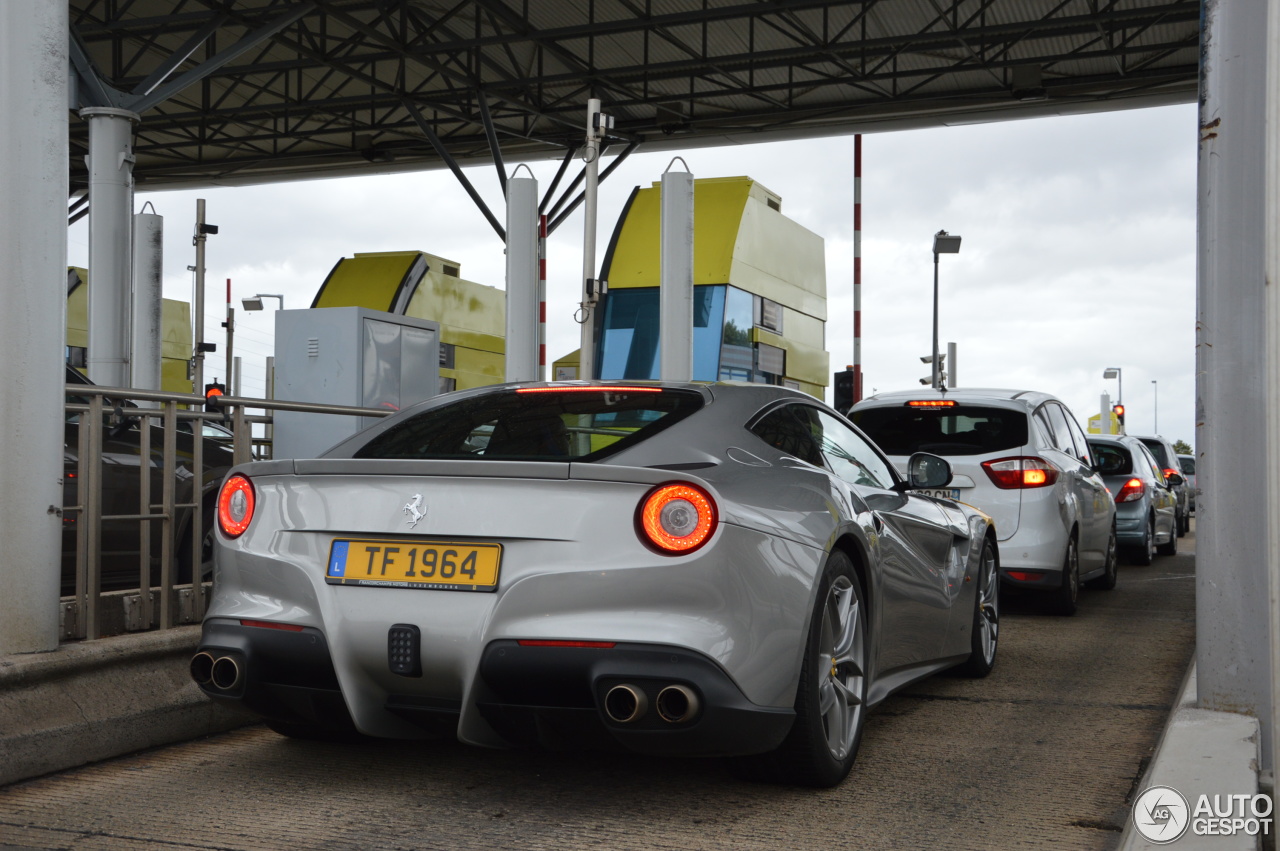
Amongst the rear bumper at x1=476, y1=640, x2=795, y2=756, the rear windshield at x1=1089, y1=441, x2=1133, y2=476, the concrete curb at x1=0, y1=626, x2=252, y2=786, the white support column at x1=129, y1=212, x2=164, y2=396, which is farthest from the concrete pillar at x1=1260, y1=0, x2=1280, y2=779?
the white support column at x1=129, y1=212, x2=164, y2=396

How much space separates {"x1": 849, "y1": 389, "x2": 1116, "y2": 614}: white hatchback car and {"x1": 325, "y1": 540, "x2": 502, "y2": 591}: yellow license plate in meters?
5.17

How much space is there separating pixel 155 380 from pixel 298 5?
496 centimetres

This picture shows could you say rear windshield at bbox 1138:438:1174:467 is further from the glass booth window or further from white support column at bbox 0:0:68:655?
white support column at bbox 0:0:68:655

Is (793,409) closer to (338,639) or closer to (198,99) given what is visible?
(338,639)

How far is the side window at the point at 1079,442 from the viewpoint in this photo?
9.50m

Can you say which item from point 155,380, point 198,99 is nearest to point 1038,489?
point 155,380

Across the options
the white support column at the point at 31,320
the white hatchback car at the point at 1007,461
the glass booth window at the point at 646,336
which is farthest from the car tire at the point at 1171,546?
the white support column at the point at 31,320

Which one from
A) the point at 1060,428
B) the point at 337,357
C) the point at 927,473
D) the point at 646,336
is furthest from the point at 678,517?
the point at 646,336

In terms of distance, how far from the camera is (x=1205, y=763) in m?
3.58

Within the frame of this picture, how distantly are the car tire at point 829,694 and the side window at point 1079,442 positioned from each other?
561cm

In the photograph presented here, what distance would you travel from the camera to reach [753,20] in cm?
1872

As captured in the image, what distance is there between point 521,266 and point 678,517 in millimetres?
7308

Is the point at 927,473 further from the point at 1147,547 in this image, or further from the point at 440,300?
the point at 440,300

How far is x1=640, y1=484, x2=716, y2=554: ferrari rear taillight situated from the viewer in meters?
3.52
